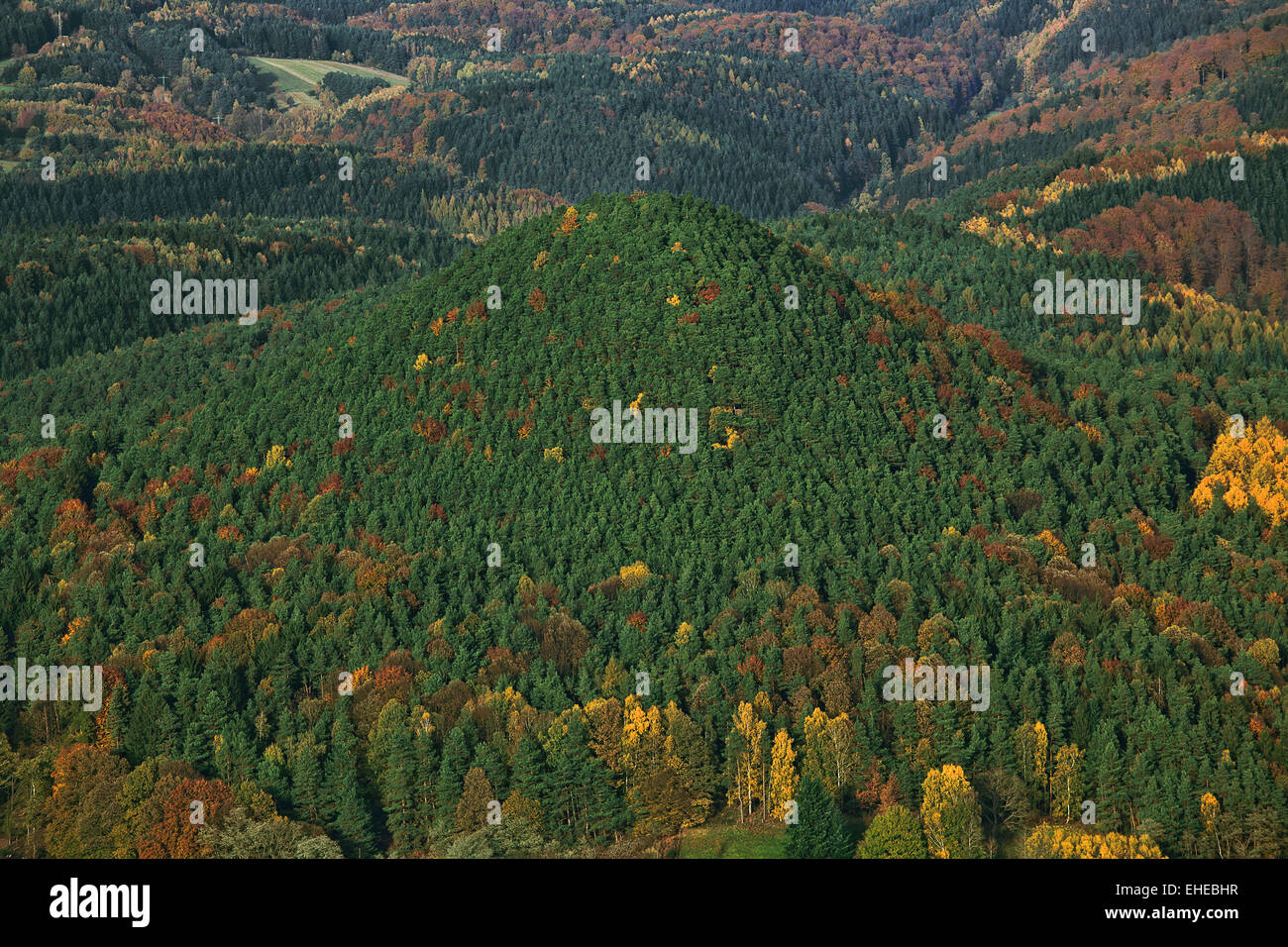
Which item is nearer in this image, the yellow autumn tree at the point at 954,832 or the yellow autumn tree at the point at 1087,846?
the yellow autumn tree at the point at 1087,846

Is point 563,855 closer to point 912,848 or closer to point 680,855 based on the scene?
point 680,855

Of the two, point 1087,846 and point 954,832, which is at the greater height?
point 954,832

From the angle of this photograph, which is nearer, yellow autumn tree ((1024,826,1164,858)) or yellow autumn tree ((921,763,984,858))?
yellow autumn tree ((1024,826,1164,858))

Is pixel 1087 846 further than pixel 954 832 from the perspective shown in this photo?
No
